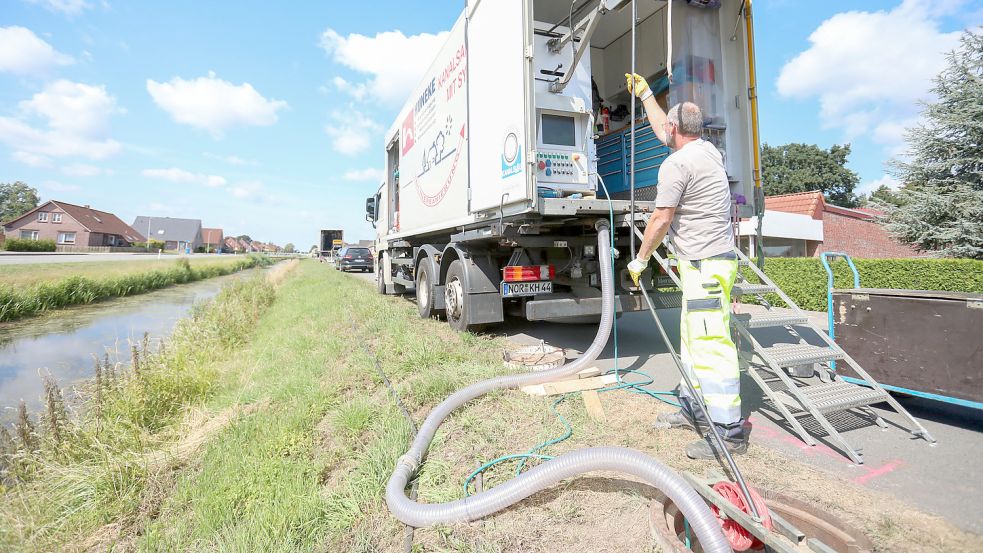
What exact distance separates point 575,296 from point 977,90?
9.41m

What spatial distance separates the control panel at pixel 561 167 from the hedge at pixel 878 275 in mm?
5310

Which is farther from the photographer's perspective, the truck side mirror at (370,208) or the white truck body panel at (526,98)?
the truck side mirror at (370,208)

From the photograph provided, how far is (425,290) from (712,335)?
5.06 meters

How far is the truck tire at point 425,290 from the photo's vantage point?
21.4 feet

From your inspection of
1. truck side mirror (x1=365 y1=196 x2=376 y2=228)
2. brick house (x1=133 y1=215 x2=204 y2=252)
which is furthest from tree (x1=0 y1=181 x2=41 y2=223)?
truck side mirror (x1=365 y1=196 x2=376 y2=228)

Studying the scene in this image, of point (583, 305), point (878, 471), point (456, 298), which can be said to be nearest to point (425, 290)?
point (456, 298)

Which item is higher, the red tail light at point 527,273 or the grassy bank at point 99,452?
the red tail light at point 527,273

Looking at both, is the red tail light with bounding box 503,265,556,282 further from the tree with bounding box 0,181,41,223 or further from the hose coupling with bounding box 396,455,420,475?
the tree with bounding box 0,181,41,223

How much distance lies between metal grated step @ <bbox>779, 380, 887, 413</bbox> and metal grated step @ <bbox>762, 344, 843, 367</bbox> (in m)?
0.17

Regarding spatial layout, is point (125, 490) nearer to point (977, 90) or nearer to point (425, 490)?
point (425, 490)

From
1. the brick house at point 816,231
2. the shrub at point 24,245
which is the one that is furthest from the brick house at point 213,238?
the brick house at point 816,231

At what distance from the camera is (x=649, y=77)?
564 cm

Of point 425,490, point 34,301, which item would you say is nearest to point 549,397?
point 425,490

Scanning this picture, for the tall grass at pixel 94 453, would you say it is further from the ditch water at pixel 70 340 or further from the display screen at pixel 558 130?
the display screen at pixel 558 130
